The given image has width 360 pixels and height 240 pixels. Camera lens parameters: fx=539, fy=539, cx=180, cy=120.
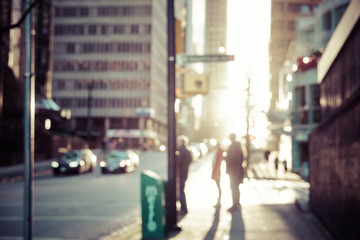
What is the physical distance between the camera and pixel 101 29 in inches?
3964

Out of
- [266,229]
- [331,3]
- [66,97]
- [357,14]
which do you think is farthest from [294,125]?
[66,97]

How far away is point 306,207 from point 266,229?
124 inches

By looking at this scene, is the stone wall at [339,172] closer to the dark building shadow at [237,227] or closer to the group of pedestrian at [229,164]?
the dark building shadow at [237,227]

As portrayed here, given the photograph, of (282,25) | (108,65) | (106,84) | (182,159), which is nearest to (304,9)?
(282,25)

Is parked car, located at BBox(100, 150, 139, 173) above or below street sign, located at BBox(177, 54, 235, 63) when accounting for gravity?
below

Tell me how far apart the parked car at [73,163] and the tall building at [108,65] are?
60.6m

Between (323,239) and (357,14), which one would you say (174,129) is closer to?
(323,239)

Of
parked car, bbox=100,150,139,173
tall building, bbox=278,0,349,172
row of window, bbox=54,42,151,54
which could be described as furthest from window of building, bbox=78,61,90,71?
parked car, bbox=100,150,139,173

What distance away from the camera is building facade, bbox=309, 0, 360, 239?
6395 millimetres

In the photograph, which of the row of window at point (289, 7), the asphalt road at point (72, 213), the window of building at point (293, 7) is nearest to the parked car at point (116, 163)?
the asphalt road at point (72, 213)

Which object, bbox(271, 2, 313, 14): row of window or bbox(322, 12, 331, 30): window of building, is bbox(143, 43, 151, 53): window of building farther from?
bbox(322, 12, 331, 30): window of building

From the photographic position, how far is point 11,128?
4469 centimetres

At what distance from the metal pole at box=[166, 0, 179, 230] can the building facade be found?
274 cm

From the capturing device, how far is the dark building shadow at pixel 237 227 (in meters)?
9.25
